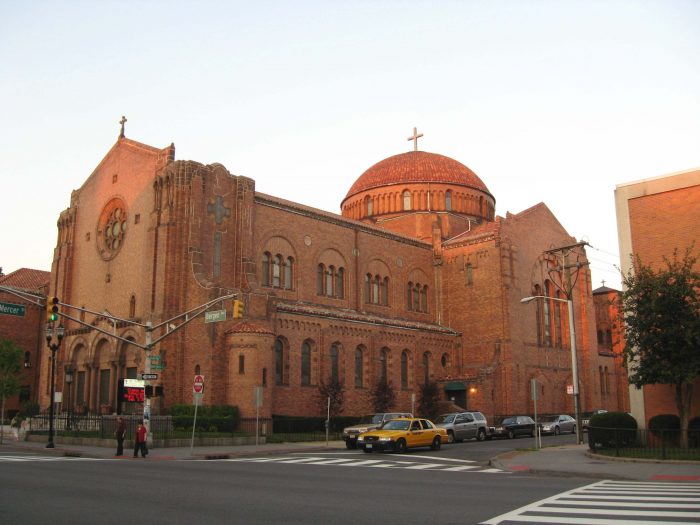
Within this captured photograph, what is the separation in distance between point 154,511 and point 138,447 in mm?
15839

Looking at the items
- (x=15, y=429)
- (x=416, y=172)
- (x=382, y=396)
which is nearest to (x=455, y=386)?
(x=382, y=396)

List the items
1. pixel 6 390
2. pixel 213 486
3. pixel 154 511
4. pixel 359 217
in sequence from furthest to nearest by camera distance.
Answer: pixel 359 217, pixel 6 390, pixel 213 486, pixel 154 511

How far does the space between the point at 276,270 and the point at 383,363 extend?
1022cm

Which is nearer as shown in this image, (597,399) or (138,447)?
(138,447)

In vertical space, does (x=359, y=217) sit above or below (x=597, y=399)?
above

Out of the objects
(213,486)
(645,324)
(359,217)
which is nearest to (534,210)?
(359,217)

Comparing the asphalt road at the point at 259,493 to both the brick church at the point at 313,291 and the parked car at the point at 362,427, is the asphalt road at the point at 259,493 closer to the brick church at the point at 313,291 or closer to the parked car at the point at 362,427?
the parked car at the point at 362,427

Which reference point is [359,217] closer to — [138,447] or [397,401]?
[397,401]

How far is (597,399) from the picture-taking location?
59.6 metres

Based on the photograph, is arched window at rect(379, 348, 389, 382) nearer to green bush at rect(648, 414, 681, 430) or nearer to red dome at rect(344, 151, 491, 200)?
red dome at rect(344, 151, 491, 200)

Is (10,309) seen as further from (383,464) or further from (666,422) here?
(666,422)

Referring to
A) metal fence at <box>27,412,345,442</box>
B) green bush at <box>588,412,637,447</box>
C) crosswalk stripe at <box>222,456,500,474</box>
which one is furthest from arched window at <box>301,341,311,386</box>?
green bush at <box>588,412,637,447</box>

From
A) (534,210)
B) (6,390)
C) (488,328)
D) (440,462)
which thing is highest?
(534,210)

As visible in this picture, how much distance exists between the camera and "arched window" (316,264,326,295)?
4838 cm
